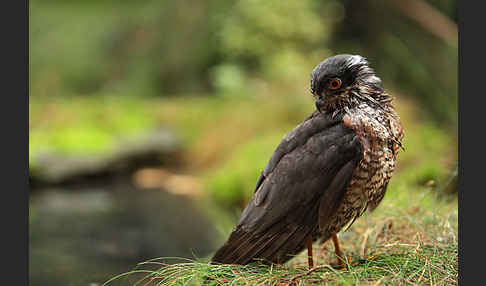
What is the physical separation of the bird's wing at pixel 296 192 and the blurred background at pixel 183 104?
1467mm

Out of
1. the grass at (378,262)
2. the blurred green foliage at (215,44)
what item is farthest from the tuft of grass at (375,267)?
the blurred green foliage at (215,44)

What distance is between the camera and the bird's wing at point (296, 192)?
8.23 feet

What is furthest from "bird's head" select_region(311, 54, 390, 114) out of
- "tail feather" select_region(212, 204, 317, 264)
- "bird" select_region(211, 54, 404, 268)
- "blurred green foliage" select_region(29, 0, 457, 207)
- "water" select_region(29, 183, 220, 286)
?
"blurred green foliage" select_region(29, 0, 457, 207)

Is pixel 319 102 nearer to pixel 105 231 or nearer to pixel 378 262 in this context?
pixel 378 262

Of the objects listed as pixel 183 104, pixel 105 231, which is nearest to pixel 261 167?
pixel 105 231

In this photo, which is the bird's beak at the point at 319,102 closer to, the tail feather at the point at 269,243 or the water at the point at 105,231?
the tail feather at the point at 269,243

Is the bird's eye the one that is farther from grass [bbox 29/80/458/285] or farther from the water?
the water

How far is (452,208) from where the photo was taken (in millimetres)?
3656

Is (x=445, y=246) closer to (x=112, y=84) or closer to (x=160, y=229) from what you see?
(x=160, y=229)

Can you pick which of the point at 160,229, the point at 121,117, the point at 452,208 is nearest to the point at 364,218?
the point at 452,208

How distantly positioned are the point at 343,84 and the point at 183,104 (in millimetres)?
6166

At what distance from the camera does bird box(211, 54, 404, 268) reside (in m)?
2.52

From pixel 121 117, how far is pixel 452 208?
5.72m

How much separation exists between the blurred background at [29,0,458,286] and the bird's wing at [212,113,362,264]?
147cm
